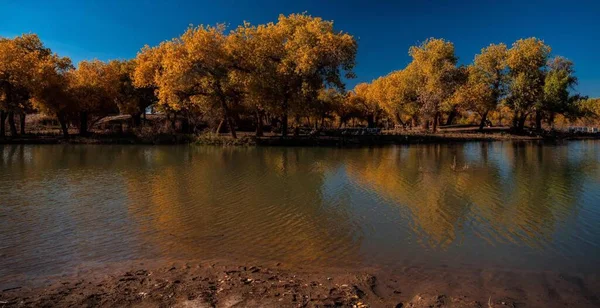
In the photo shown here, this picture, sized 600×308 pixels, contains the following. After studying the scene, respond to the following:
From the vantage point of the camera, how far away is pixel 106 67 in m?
52.0

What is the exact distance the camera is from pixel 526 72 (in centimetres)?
5962

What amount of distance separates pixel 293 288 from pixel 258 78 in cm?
3608

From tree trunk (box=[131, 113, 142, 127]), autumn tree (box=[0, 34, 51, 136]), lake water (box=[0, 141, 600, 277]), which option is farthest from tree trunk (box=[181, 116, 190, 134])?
lake water (box=[0, 141, 600, 277])

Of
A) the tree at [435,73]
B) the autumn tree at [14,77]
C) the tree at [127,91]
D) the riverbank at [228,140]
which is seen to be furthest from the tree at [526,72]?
the autumn tree at [14,77]

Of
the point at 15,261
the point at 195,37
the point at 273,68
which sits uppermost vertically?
the point at 195,37

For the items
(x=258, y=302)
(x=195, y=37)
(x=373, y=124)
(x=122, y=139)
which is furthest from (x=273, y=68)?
(x=373, y=124)

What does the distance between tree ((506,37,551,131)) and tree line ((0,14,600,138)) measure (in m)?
0.14

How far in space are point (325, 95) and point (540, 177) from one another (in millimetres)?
47433

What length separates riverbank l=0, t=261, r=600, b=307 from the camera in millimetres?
6473

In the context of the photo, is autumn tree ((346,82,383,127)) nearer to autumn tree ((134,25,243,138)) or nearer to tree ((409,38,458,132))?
tree ((409,38,458,132))

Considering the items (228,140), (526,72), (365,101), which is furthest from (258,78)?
(365,101)

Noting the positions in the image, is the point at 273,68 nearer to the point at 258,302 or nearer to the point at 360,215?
the point at 360,215

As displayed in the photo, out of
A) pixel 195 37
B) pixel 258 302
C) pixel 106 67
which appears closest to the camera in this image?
pixel 258 302

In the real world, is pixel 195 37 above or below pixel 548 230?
above
